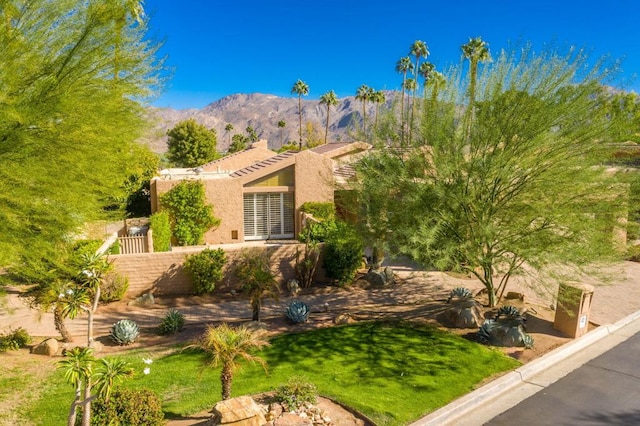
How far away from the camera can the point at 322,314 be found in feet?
48.9

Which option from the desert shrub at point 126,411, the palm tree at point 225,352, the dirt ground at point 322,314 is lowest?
the dirt ground at point 322,314

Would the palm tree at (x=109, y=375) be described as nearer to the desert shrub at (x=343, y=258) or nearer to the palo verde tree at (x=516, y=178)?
Answer: the palo verde tree at (x=516, y=178)

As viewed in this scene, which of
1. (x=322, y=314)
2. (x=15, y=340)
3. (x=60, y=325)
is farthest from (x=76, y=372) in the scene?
(x=322, y=314)

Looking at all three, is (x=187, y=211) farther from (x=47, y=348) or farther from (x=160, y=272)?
(x=47, y=348)

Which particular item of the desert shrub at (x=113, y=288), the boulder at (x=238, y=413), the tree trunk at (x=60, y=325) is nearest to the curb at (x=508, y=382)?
the boulder at (x=238, y=413)

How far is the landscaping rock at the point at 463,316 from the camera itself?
13289mm

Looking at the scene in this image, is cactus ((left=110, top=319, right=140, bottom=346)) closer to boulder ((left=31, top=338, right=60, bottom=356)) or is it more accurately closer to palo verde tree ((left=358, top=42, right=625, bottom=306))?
boulder ((left=31, top=338, right=60, bottom=356))

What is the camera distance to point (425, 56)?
58875 millimetres

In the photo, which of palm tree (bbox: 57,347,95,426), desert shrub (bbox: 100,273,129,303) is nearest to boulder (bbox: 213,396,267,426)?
palm tree (bbox: 57,347,95,426)

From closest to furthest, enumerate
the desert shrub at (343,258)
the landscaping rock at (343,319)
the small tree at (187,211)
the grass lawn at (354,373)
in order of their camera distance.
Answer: the grass lawn at (354,373)
the landscaping rock at (343,319)
the desert shrub at (343,258)
the small tree at (187,211)

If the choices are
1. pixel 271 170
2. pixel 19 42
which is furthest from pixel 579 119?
pixel 271 170

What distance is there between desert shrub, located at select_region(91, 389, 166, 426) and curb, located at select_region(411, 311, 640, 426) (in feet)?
15.3

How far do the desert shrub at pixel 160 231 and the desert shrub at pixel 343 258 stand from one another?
24.6ft

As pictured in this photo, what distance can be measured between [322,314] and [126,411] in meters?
8.15
